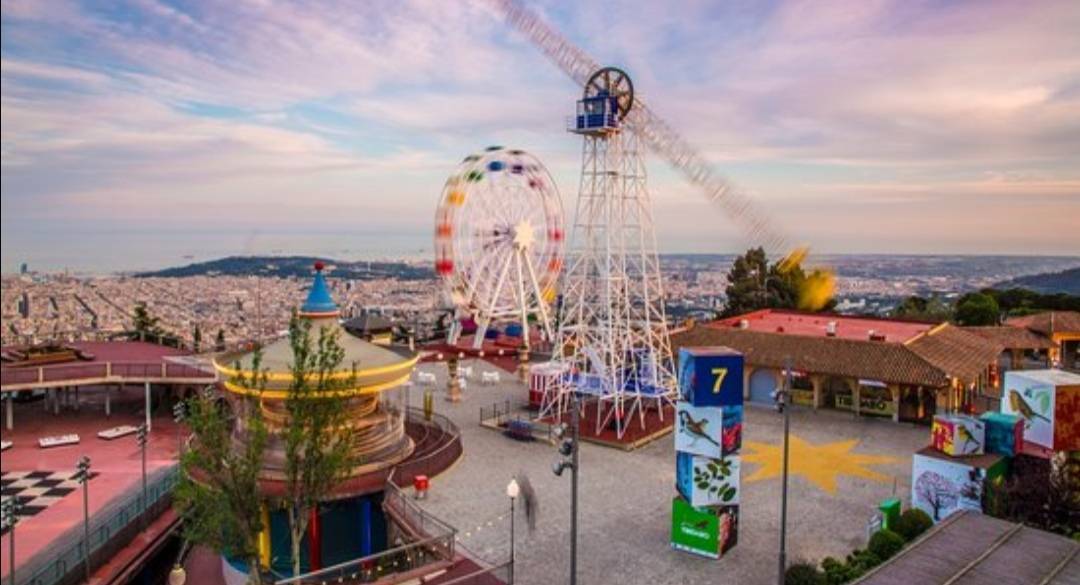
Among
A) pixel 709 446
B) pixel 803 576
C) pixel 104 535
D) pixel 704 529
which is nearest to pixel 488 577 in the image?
pixel 704 529

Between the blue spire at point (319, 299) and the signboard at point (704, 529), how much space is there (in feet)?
40.1

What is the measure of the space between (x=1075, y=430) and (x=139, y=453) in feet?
98.7

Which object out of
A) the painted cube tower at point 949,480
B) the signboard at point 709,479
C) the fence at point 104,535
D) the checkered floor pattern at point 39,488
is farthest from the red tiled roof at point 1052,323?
the checkered floor pattern at point 39,488

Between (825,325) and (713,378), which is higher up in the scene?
(713,378)

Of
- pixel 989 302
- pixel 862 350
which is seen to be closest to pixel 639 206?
pixel 862 350

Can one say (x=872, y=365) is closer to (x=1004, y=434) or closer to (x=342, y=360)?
(x=1004, y=434)

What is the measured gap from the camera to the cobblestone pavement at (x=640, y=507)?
18922mm

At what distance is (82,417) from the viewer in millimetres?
35500

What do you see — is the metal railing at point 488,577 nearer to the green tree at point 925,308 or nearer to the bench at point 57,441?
the bench at point 57,441

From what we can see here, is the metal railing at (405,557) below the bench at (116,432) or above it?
above

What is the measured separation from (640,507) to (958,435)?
8481 millimetres

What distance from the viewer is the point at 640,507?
22922mm

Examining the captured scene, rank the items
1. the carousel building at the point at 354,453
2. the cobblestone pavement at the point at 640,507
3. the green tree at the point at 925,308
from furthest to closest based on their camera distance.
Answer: the green tree at the point at 925,308, the carousel building at the point at 354,453, the cobblestone pavement at the point at 640,507

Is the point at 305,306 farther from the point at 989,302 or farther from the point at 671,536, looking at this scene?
the point at 989,302
